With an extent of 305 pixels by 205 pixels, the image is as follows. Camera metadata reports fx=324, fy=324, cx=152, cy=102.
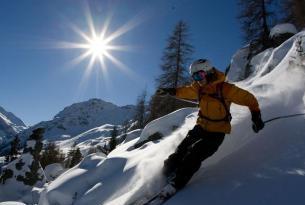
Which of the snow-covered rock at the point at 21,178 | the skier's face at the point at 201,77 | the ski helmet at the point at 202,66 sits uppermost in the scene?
the snow-covered rock at the point at 21,178

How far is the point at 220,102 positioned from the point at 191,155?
110 centimetres

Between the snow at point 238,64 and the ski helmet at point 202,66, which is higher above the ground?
the snow at point 238,64

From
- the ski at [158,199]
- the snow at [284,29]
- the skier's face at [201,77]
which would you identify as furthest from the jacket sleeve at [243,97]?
the snow at [284,29]

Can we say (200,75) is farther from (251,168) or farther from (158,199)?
(158,199)

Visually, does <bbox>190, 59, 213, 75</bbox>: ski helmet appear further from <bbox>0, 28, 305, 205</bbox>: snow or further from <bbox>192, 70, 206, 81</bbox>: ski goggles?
<bbox>0, 28, 305, 205</bbox>: snow

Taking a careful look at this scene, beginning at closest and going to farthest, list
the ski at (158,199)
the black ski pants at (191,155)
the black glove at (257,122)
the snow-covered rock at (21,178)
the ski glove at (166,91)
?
the ski at (158,199)
the black ski pants at (191,155)
the black glove at (257,122)
the ski glove at (166,91)
the snow-covered rock at (21,178)

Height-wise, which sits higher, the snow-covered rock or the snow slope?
the snow-covered rock

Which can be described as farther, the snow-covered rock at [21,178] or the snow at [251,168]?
the snow-covered rock at [21,178]

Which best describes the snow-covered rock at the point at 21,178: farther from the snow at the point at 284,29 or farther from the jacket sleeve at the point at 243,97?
the jacket sleeve at the point at 243,97

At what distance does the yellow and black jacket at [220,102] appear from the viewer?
561 centimetres

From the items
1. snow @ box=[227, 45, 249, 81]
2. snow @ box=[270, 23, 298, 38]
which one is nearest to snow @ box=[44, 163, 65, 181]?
snow @ box=[227, 45, 249, 81]

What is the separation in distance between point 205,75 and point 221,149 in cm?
156

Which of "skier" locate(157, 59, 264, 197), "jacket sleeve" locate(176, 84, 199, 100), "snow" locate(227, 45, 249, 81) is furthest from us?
"snow" locate(227, 45, 249, 81)

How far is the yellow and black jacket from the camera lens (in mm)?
5605
